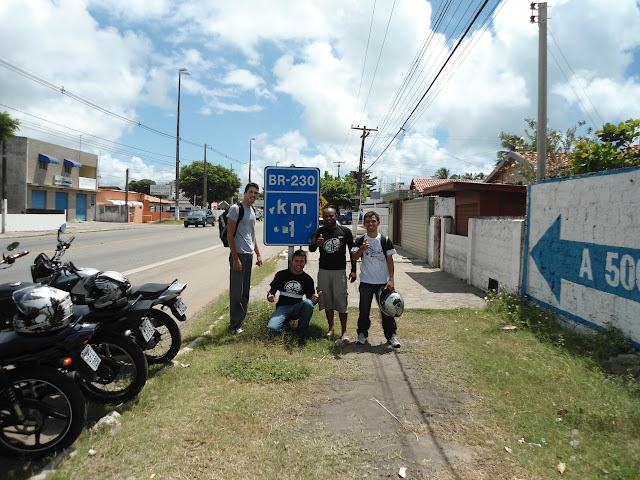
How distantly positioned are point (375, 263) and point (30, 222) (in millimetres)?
28611

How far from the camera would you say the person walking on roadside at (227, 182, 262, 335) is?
5.48 m

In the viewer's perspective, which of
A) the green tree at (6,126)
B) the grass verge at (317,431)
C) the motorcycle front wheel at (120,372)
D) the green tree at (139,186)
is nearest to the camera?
the grass verge at (317,431)

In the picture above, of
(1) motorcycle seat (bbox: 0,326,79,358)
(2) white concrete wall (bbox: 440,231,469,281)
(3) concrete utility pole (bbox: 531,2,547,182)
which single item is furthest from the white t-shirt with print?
(2) white concrete wall (bbox: 440,231,469,281)

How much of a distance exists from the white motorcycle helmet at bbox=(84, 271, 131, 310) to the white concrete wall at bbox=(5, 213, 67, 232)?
26.5m

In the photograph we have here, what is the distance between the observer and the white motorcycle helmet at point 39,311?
2.98 metres

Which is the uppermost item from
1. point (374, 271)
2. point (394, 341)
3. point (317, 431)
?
point (374, 271)

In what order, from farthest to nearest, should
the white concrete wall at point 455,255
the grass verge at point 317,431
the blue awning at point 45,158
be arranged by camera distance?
the blue awning at point 45,158 < the white concrete wall at point 455,255 < the grass verge at point 317,431

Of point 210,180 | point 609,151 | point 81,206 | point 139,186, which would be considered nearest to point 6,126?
point 81,206

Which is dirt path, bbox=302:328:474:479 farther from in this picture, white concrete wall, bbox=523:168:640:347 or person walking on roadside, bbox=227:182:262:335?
white concrete wall, bbox=523:168:640:347

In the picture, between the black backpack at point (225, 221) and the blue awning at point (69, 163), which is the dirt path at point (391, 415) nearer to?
the black backpack at point (225, 221)

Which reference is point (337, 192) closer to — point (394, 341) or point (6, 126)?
point (6, 126)

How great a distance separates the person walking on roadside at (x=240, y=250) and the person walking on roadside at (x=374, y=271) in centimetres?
137

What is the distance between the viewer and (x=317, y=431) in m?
3.27

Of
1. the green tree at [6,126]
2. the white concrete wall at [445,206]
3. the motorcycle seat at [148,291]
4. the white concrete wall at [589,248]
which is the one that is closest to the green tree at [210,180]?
the green tree at [6,126]
